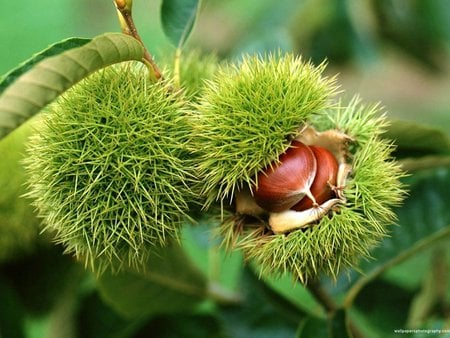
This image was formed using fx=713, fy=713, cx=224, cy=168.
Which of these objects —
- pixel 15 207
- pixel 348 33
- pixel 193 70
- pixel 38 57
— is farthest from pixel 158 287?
pixel 348 33

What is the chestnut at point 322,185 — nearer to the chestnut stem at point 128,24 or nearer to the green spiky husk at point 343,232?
the green spiky husk at point 343,232

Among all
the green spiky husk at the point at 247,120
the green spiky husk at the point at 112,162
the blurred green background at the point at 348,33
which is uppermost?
the blurred green background at the point at 348,33

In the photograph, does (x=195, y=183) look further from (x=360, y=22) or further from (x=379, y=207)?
(x=360, y=22)

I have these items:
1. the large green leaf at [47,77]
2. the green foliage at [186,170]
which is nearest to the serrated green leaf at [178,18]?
the green foliage at [186,170]

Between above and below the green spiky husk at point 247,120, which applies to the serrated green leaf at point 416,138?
above

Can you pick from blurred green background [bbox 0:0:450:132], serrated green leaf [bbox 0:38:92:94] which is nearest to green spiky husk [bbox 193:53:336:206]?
serrated green leaf [bbox 0:38:92:94]

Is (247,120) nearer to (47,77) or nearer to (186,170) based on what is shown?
(186,170)

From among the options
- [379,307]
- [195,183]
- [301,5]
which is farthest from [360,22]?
[195,183]
